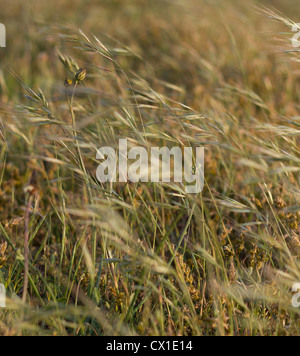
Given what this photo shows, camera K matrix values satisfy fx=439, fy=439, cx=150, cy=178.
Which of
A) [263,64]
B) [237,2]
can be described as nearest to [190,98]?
[263,64]

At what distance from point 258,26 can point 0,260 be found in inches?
166

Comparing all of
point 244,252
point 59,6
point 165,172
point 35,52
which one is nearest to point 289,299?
point 244,252

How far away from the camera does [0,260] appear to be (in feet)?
5.65

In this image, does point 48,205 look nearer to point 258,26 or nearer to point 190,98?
point 190,98

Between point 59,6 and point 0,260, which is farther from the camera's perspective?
point 59,6

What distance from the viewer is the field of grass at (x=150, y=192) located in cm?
147

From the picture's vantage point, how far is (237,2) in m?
6.29

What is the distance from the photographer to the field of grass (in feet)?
4.83

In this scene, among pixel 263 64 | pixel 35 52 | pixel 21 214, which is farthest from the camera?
pixel 35 52

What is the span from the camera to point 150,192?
2266 mm
